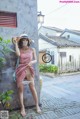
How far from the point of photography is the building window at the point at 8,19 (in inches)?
195

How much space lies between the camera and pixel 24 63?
15.9ft

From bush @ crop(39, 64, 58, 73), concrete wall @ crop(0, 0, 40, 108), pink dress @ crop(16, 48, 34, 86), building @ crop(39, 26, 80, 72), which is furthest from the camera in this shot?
building @ crop(39, 26, 80, 72)

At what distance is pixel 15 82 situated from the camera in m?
5.10

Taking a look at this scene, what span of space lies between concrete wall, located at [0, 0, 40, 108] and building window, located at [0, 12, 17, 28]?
82mm

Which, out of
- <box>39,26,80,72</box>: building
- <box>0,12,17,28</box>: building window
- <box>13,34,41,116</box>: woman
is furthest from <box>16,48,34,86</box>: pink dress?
<box>39,26,80,72</box>: building

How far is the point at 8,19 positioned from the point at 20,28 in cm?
→ 39

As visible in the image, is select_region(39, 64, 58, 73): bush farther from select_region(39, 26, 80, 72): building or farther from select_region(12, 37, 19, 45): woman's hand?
select_region(12, 37, 19, 45): woman's hand

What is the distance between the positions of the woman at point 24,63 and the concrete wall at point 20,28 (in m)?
0.28

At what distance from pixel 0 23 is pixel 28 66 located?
1.33 metres

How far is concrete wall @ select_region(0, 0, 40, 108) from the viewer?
4949mm

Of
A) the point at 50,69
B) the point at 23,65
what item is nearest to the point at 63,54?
the point at 50,69

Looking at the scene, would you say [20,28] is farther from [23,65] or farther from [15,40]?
[23,65]

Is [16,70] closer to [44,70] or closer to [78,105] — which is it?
[78,105]

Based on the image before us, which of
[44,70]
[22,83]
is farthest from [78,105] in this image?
[44,70]
